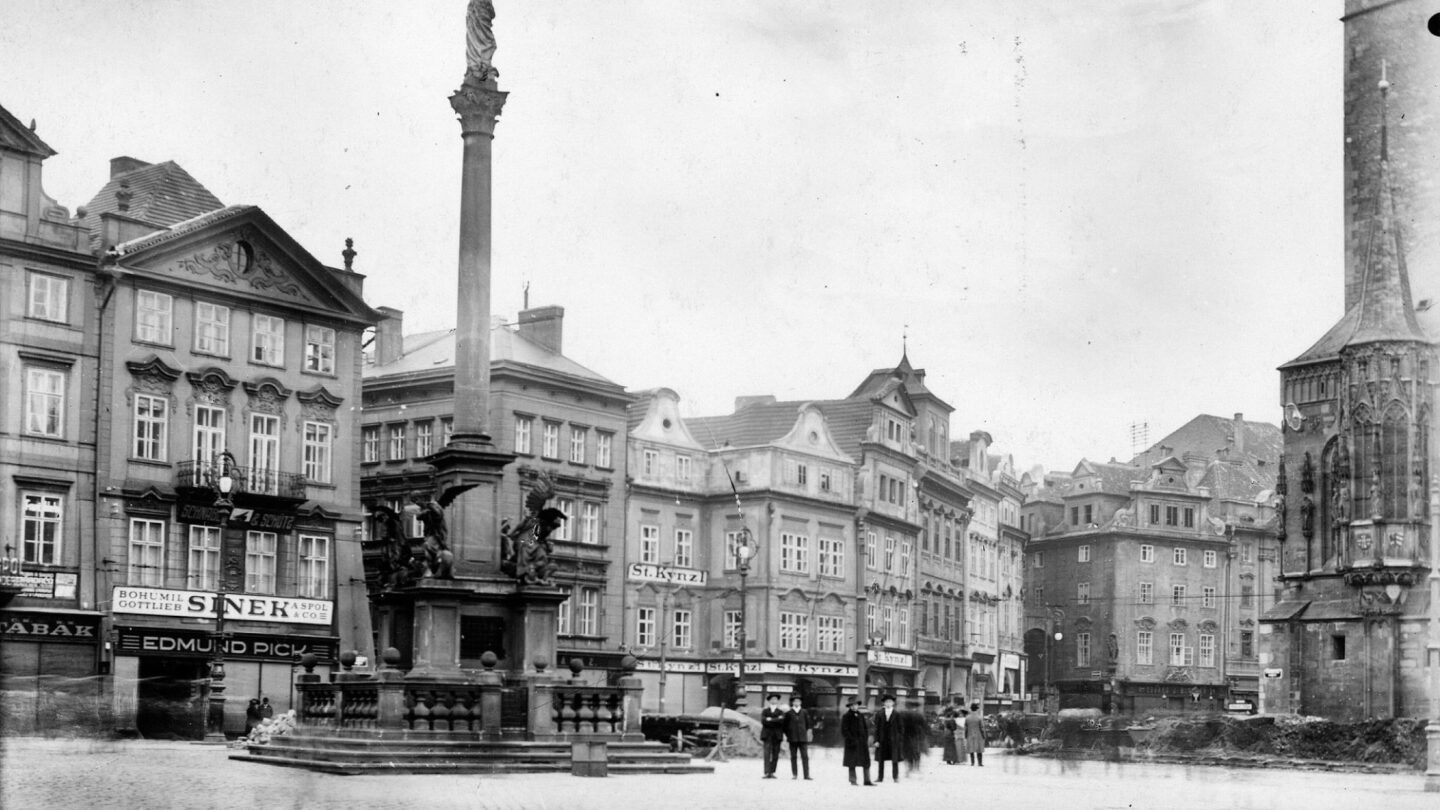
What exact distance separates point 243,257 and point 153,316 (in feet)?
11.5

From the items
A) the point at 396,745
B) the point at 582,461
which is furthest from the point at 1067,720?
the point at 396,745

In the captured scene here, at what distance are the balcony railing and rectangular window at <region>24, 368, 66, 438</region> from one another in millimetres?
3659

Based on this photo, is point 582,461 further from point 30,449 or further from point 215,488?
point 30,449

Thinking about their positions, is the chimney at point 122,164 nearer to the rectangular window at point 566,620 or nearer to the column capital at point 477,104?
the rectangular window at point 566,620

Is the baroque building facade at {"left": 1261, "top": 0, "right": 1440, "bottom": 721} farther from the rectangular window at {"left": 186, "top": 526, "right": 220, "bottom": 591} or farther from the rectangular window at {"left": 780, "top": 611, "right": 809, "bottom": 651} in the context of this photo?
the rectangular window at {"left": 186, "top": 526, "right": 220, "bottom": 591}

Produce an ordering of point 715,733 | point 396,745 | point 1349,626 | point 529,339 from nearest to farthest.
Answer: point 396,745
point 715,733
point 1349,626
point 529,339

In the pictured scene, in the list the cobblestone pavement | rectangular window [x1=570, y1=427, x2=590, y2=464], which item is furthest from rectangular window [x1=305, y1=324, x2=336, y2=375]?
the cobblestone pavement

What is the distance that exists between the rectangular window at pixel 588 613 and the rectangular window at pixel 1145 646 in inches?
1749

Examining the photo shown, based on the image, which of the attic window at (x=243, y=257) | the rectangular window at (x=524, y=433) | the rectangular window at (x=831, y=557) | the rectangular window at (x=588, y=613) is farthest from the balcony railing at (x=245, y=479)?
the rectangular window at (x=831, y=557)

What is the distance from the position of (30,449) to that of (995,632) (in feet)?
177

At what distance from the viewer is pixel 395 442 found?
201ft

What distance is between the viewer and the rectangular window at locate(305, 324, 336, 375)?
177 ft

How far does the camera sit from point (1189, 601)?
100 meters

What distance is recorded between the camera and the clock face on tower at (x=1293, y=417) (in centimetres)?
5819
